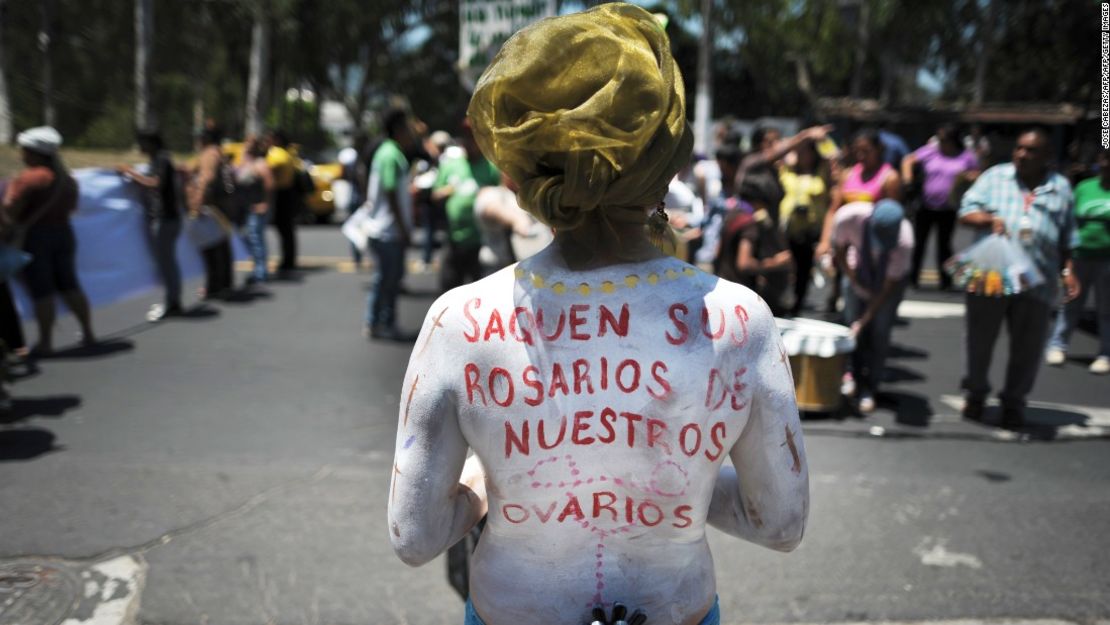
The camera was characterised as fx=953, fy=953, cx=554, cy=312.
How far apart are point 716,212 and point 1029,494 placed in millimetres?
2951

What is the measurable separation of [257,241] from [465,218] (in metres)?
4.72

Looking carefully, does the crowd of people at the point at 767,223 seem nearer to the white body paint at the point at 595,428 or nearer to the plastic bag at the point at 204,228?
the plastic bag at the point at 204,228

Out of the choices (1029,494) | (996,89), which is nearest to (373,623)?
(1029,494)

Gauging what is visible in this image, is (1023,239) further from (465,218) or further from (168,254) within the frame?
(168,254)

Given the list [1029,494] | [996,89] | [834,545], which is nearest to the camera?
[834,545]

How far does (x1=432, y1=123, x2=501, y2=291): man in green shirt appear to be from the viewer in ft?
24.3

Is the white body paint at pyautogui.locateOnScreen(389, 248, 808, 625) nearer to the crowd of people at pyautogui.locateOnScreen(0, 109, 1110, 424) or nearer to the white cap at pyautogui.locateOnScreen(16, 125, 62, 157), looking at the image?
the crowd of people at pyautogui.locateOnScreen(0, 109, 1110, 424)

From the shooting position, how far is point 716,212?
7.03 metres

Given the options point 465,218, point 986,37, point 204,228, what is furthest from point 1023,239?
Result: point 986,37

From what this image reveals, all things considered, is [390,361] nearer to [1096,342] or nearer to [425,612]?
[425,612]

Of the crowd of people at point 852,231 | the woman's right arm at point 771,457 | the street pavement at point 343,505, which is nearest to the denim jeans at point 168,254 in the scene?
the street pavement at point 343,505

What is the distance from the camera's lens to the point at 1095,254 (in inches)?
293

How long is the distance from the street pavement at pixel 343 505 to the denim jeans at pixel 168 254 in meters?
1.61

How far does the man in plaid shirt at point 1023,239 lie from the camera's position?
18.8 feet
